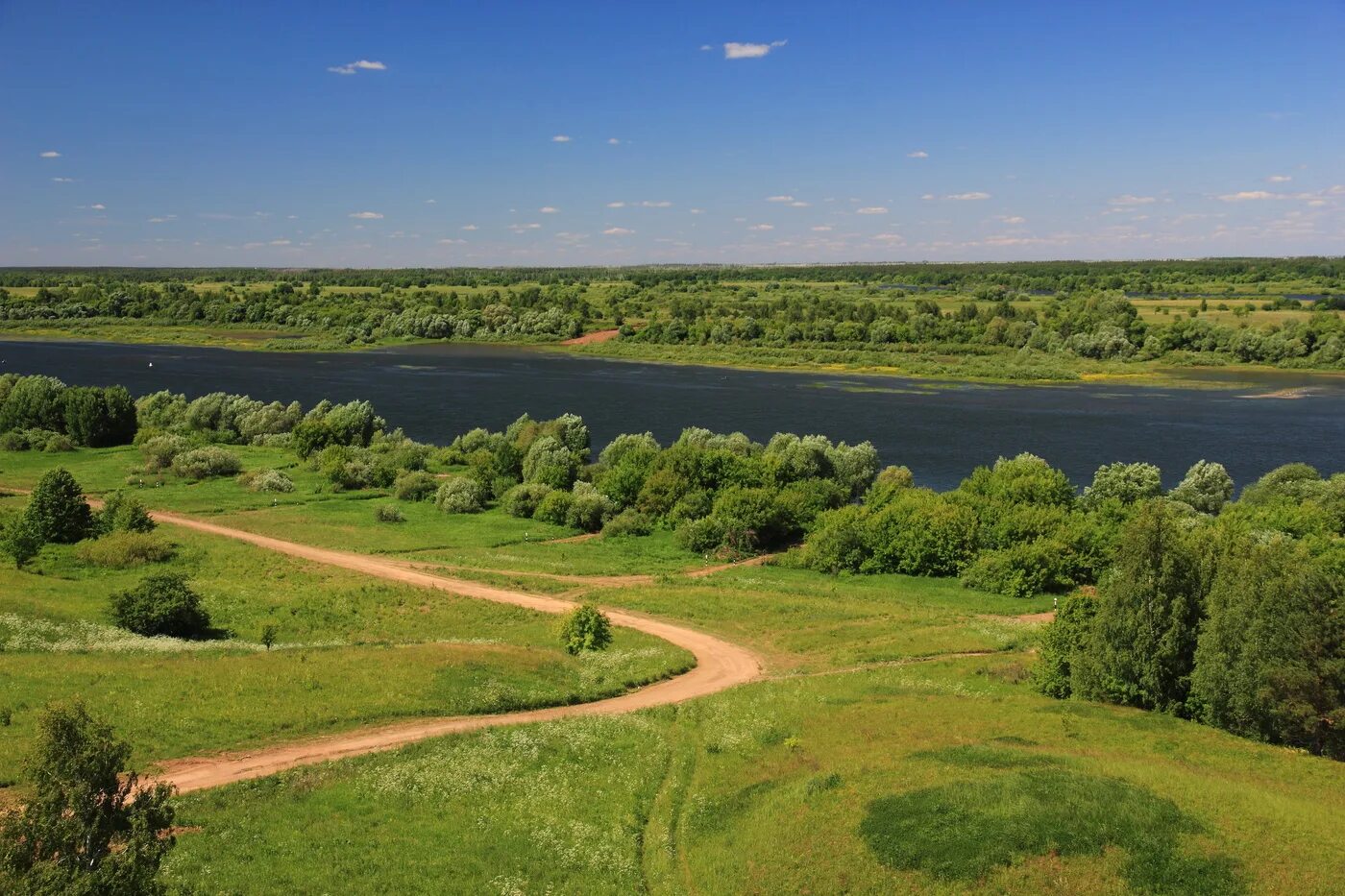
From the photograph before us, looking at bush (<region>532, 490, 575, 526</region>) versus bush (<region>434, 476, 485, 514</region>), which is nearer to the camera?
bush (<region>532, 490, 575, 526</region>)

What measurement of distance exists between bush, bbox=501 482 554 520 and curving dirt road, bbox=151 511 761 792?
14556 mm

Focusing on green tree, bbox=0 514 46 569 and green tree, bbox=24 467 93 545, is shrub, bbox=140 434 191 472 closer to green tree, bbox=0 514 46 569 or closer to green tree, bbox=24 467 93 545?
green tree, bbox=24 467 93 545

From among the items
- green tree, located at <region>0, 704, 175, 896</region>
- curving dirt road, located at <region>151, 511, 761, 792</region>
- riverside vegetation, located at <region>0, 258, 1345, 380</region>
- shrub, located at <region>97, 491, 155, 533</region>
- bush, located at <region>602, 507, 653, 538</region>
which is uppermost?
riverside vegetation, located at <region>0, 258, 1345, 380</region>

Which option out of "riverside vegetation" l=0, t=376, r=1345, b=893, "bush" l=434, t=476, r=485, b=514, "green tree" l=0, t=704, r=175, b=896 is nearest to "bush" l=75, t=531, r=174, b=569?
"riverside vegetation" l=0, t=376, r=1345, b=893

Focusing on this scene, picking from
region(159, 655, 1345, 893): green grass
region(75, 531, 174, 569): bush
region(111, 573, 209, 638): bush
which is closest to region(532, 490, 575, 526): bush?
region(75, 531, 174, 569): bush

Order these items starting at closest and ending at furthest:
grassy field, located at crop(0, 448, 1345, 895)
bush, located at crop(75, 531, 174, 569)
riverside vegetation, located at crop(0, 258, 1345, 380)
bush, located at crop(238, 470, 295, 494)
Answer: grassy field, located at crop(0, 448, 1345, 895) → bush, located at crop(75, 531, 174, 569) → bush, located at crop(238, 470, 295, 494) → riverside vegetation, located at crop(0, 258, 1345, 380)

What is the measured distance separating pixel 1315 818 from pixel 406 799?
1898 cm

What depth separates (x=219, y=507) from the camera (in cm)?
6431

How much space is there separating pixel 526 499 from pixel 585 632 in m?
30.6

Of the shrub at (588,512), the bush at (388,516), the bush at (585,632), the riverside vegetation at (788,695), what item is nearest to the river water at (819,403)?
the shrub at (588,512)

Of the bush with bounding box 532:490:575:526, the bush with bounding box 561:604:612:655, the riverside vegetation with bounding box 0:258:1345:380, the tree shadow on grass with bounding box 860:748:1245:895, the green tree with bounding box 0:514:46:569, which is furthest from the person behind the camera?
the riverside vegetation with bounding box 0:258:1345:380

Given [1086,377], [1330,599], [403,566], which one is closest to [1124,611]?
[1330,599]

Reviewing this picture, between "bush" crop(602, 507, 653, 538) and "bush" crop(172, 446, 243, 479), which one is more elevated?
"bush" crop(172, 446, 243, 479)

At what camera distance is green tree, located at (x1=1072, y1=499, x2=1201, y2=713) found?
28.3 meters
